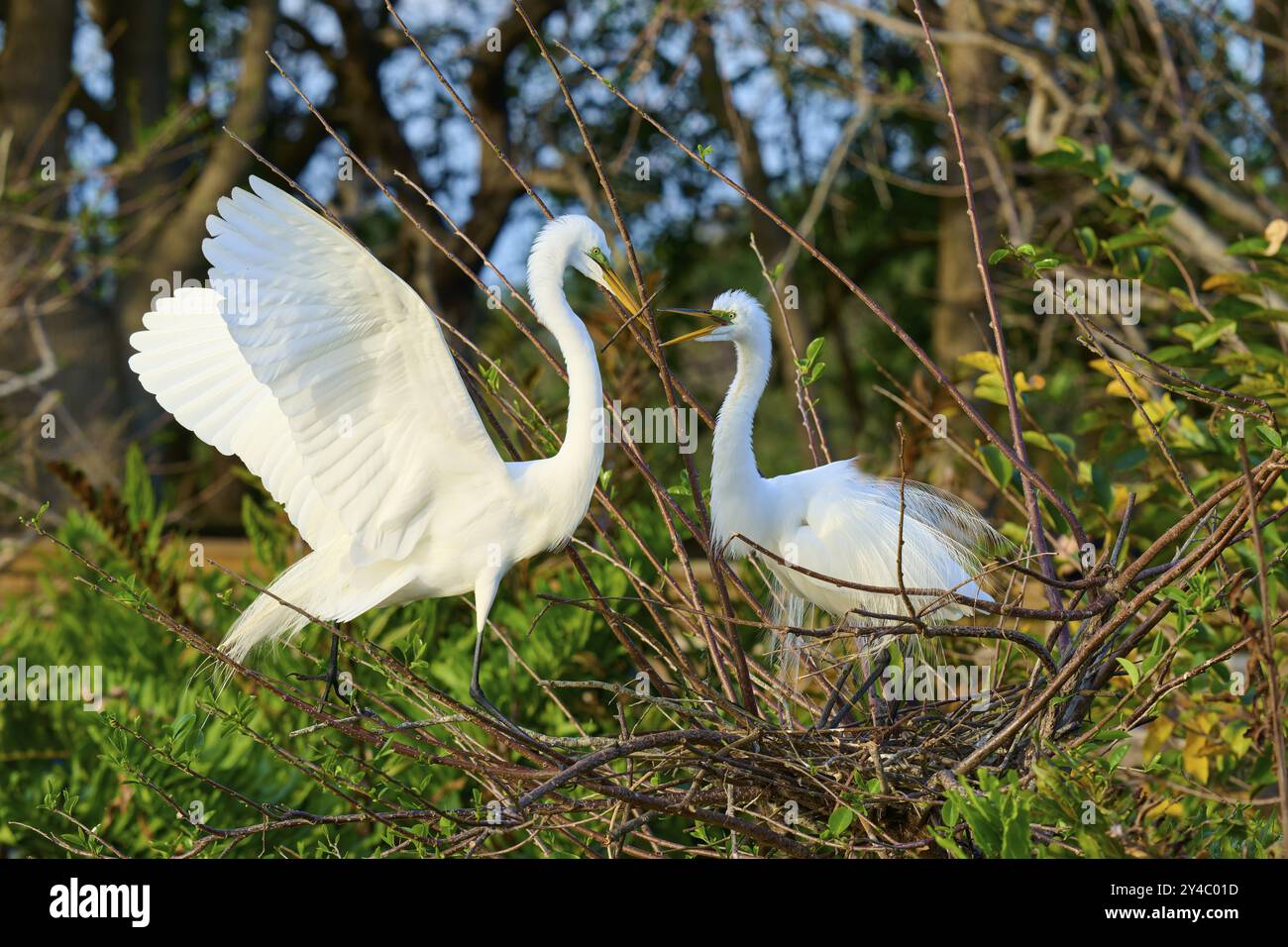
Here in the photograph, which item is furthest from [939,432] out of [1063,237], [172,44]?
[172,44]

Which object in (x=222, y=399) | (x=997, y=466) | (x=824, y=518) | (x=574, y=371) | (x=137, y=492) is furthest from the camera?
(x=137, y=492)

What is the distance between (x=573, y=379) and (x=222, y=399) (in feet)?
2.22

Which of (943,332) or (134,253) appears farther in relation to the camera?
(134,253)

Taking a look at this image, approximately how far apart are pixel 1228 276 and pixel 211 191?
6.11 m

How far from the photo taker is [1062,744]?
1744 millimetres

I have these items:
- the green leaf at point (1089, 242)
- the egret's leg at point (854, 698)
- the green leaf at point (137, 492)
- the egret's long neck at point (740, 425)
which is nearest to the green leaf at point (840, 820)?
the egret's leg at point (854, 698)

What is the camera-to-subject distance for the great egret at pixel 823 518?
2.46m

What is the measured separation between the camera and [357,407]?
1.97 metres

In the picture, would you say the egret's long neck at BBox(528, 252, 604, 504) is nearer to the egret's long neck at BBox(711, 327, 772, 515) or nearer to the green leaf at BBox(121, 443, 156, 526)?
the egret's long neck at BBox(711, 327, 772, 515)

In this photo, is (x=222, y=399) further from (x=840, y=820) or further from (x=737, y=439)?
(x=840, y=820)

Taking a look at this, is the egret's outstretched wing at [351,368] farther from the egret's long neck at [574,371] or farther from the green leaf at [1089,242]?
the green leaf at [1089,242]

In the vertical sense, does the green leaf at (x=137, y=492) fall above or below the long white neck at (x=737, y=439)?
above

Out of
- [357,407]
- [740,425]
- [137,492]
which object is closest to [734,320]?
[740,425]
